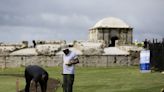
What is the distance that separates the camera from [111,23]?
266ft

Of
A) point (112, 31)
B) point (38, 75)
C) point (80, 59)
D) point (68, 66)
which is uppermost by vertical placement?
point (112, 31)

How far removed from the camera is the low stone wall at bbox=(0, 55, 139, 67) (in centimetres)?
4823

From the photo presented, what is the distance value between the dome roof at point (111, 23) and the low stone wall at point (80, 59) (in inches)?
1231

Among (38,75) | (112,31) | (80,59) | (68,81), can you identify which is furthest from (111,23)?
(38,75)

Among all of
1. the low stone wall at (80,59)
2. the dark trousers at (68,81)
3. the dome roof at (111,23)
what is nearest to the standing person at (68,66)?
the dark trousers at (68,81)

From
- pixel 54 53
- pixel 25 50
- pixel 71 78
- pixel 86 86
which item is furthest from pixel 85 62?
pixel 71 78

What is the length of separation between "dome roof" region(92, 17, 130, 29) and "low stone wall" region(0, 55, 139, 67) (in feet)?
103

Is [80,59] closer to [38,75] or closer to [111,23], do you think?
[38,75]

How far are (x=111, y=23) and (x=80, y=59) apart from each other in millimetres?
33465

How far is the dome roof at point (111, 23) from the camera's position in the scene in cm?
7988

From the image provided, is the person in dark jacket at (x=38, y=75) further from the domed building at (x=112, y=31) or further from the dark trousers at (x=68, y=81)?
the domed building at (x=112, y=31)

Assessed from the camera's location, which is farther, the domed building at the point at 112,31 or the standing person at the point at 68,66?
the domed building at the point at 112,31

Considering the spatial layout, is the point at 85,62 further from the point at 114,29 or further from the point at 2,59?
the point at 114,29

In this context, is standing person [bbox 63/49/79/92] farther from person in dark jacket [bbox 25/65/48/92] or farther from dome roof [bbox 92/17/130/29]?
dome roof [bbox 92/17/130/29]
